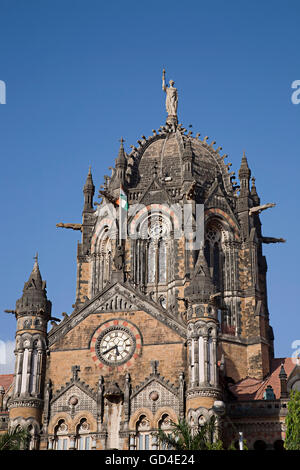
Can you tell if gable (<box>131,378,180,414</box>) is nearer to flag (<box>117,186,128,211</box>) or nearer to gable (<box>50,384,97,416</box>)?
gable (<box>50,384,97,416</box>)

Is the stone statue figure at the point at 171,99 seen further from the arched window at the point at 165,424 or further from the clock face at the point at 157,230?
the arched window at the point at 165,424

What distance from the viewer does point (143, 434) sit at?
5222 centimetres

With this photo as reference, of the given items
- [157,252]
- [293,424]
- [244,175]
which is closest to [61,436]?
[293,424]

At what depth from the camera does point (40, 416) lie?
5334 cm

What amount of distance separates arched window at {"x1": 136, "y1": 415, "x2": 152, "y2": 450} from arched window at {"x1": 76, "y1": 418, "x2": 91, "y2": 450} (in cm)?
293

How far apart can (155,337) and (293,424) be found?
1036 cm

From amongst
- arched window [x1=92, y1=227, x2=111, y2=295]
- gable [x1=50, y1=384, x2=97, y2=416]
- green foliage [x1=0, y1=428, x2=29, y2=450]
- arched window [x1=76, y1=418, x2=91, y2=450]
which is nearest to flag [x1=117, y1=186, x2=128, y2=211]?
arched window [x1=92, y1=227, x2=111, y2=295]

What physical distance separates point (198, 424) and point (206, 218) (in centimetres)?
2118

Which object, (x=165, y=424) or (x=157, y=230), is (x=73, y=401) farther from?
(x=157, y=230)

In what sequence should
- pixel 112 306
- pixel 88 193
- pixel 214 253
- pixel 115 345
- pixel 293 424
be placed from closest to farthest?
pixel 293 424
pixel 115 345
pixel 112 306
pixel 214 253
pixel 88 193

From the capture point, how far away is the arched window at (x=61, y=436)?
52906 mm
